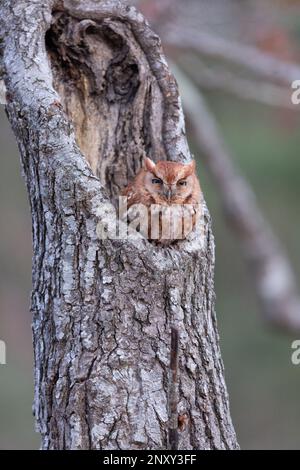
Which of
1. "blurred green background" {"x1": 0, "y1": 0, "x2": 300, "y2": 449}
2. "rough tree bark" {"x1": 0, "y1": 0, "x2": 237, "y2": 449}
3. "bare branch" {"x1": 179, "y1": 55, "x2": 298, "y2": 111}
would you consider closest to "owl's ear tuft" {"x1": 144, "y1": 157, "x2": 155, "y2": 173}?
"rough tree bark" {"x1": 0, "y1": 0, "x2": 237, "y2": 449}

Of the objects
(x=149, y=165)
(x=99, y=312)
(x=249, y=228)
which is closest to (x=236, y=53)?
(x=249, y=228)

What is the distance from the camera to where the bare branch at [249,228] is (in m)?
7.38

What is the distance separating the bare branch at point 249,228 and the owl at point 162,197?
10.7 ft

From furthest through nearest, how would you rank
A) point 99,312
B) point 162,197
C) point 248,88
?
point 248,88 → point 162,197 → point 99,312

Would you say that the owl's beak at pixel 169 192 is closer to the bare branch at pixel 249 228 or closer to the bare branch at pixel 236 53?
the bare branch at pixel 236 53

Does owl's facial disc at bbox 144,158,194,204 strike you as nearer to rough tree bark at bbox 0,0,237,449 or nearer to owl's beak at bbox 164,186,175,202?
owl's beak at bbox 164,186,175,202

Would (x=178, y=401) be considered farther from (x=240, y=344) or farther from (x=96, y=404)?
(x=240, y=344)

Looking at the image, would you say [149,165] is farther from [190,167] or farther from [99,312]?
[99,312]

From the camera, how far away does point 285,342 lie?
12.2 metres

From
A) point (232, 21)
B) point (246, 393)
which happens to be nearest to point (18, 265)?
point (246, 393)

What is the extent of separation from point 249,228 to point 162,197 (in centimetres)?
346

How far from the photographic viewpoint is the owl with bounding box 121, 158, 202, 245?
3.73 metres

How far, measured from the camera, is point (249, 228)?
7.44 metres
